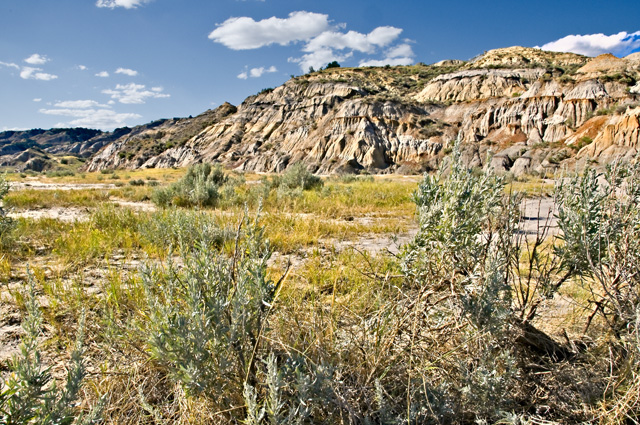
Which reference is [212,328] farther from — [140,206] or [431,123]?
[431,123]

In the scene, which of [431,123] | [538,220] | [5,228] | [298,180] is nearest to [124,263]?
[5,228]

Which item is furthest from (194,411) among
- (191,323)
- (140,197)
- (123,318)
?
(140,197)

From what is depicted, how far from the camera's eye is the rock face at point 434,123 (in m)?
28.9

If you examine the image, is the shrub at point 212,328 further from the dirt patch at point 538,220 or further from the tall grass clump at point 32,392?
the dirt patch at point 538,220

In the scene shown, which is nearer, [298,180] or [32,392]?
[32,392]

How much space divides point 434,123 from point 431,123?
14.9 inches

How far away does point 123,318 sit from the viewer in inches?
99.9

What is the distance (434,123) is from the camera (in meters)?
39.0

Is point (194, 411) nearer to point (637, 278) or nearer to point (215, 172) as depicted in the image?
point (637, 278)

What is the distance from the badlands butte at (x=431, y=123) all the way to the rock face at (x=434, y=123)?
0.12 meters

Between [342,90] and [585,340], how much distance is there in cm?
4877

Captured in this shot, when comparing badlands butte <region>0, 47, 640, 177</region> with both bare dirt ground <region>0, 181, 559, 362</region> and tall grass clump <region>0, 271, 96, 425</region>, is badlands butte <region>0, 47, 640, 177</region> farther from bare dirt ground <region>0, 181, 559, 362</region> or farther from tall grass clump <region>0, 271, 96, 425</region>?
tall grass clump <region>0, 271, 96, 425</region>

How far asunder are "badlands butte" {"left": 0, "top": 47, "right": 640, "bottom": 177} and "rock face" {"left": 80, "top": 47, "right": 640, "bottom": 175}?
12 centimetres

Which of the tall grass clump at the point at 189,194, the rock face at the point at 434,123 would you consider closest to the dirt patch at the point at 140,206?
the tall grass clump at the point at 189,194
